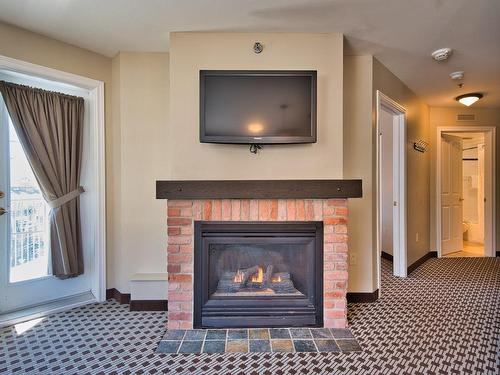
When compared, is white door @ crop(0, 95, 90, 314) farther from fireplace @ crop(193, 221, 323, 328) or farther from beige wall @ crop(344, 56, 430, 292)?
beige wall @ crop(344, 56, 430, 292)

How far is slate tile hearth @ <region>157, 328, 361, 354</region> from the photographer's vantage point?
1.89 m

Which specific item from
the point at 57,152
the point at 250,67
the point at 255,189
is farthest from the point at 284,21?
the point at 57,152

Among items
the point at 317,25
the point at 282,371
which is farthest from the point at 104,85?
the point at 282,371

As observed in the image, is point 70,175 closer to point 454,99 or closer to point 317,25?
point 317,25

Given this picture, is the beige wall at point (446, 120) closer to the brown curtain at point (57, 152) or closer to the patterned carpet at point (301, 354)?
the patterned carpet at point (301, 354)

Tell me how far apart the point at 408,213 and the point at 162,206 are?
9.43ft

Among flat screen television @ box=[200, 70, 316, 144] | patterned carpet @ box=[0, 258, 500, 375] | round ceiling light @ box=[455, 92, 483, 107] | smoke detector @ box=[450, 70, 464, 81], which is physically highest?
smoke detector @ box=[450, 70, 464, 81]

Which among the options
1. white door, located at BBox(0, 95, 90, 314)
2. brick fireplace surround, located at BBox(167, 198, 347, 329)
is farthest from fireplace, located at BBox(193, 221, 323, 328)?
white door, located at BBox(0, 95, 90, 314)

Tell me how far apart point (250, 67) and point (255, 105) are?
34 cm

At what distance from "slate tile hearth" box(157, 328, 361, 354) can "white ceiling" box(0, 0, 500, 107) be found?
225 centimetres

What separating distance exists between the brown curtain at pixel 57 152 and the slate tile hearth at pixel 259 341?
1.24 m

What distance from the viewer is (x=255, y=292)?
2227 millimetres

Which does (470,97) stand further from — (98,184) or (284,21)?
(98,184)

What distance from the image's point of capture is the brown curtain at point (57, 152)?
234 centimetres
